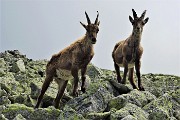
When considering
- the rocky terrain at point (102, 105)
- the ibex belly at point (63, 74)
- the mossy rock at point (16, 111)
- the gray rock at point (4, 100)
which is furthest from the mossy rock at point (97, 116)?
the gray rock at point (4, 100)

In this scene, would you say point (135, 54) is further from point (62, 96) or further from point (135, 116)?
point (135, 116)

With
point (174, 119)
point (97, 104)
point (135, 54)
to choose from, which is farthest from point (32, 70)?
point (174, 119)

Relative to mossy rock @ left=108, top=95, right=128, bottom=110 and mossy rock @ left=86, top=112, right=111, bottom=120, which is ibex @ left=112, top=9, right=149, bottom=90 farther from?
mossy rock @ left=86, top=112, right=111, bottom=120

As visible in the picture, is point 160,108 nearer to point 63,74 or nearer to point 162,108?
point 162,108

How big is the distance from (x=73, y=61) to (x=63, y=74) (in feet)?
4.06

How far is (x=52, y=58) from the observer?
69.2 feet

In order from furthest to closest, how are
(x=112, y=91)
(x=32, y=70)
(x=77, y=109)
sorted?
(x=32, y=70)
(x=112, y=91)
(x=77, y=109)

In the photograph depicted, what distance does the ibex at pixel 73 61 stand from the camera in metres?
19.4

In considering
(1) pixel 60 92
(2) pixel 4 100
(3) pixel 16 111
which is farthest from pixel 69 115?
(2) pixel 4 100

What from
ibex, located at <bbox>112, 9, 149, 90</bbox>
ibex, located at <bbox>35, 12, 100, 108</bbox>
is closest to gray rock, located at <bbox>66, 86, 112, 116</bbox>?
ibex, located at <bbox>35, 12, 100, 108</bbox>

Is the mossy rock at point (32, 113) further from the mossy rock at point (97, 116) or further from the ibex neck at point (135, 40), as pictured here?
the ibex neck at point (135, 40)

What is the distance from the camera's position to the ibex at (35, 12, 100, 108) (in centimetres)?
1938

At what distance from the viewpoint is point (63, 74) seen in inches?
806

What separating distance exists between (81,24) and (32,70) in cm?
1380
